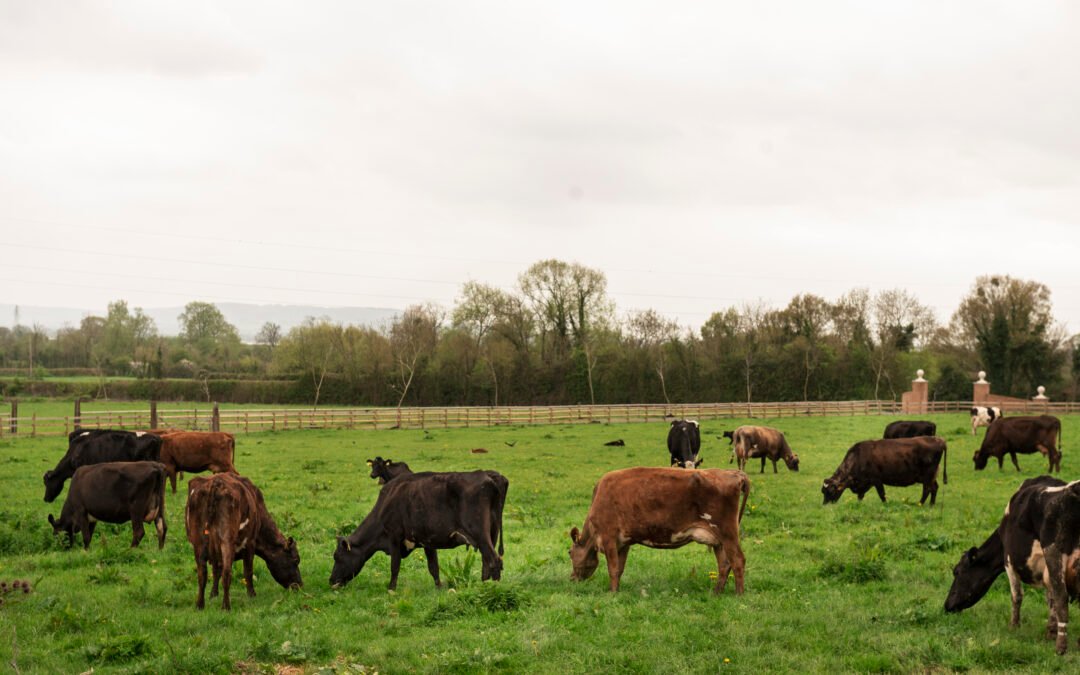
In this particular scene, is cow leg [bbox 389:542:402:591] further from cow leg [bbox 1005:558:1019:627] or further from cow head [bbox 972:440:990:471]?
cow head [bbox 972:440:990:471]

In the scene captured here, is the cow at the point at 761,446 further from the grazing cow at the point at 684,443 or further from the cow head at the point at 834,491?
the cow head at the point at 834,491

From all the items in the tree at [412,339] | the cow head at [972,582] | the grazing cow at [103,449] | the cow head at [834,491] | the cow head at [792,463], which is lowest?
the cow head at [792,463]

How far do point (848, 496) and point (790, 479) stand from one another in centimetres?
323

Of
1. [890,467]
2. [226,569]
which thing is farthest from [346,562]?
[890,467]

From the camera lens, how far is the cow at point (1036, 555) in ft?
24.1

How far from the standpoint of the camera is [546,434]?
35750 millimetres

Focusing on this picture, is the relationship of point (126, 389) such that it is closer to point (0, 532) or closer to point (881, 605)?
point (0, 532)

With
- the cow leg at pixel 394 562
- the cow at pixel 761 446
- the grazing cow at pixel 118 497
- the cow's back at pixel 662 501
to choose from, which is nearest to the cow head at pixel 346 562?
the cow leg at pixel 394 562

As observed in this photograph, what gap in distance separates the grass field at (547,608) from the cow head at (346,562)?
0.15m

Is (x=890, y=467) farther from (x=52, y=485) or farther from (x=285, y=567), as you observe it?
(x=52, y=485)

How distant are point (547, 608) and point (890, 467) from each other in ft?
32.1

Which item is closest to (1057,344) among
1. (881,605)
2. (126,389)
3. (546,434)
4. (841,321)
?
(841,321)

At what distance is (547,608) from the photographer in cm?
881

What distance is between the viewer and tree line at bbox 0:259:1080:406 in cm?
5694
